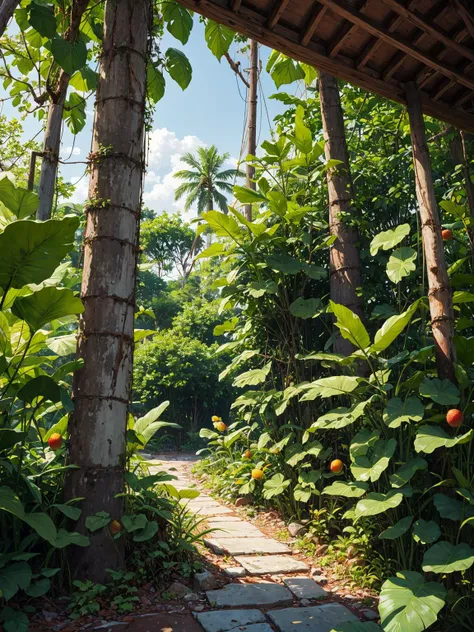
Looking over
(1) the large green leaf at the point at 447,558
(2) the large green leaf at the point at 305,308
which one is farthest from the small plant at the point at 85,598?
(2) the large green leaf at the point at 305,308

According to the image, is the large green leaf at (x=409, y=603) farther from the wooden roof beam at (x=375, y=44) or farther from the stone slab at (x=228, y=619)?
the wooden roof beam at (x=375, y=44)

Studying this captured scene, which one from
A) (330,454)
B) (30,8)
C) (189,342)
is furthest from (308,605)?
(189,342)

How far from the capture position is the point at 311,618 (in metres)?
2.46

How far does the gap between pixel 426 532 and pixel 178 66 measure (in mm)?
3465

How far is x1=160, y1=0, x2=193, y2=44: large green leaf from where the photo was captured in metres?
3.70

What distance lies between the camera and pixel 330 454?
3785 millimetres

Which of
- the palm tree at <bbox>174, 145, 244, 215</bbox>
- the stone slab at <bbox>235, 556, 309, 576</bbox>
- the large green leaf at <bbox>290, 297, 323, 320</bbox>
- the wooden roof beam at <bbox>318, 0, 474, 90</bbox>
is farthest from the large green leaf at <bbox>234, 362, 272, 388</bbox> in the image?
the palm tree at <bbox>174, 145, 244, 215</bbox>

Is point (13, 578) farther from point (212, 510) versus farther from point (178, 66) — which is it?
point (178, 66)

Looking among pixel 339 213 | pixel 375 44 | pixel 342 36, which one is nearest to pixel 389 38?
pixel 375 44

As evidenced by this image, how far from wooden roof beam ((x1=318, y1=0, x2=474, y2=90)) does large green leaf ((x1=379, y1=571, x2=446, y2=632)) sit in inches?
110

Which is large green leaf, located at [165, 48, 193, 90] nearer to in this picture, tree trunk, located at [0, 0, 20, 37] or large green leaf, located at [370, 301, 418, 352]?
tree trunk, located at [0, 0, 20, 37]

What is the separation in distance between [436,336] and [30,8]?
320cm

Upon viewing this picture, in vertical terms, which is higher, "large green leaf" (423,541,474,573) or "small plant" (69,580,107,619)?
"large green leaf" (423,541,474,573)

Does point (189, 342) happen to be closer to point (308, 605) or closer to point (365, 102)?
point (365, 102)
